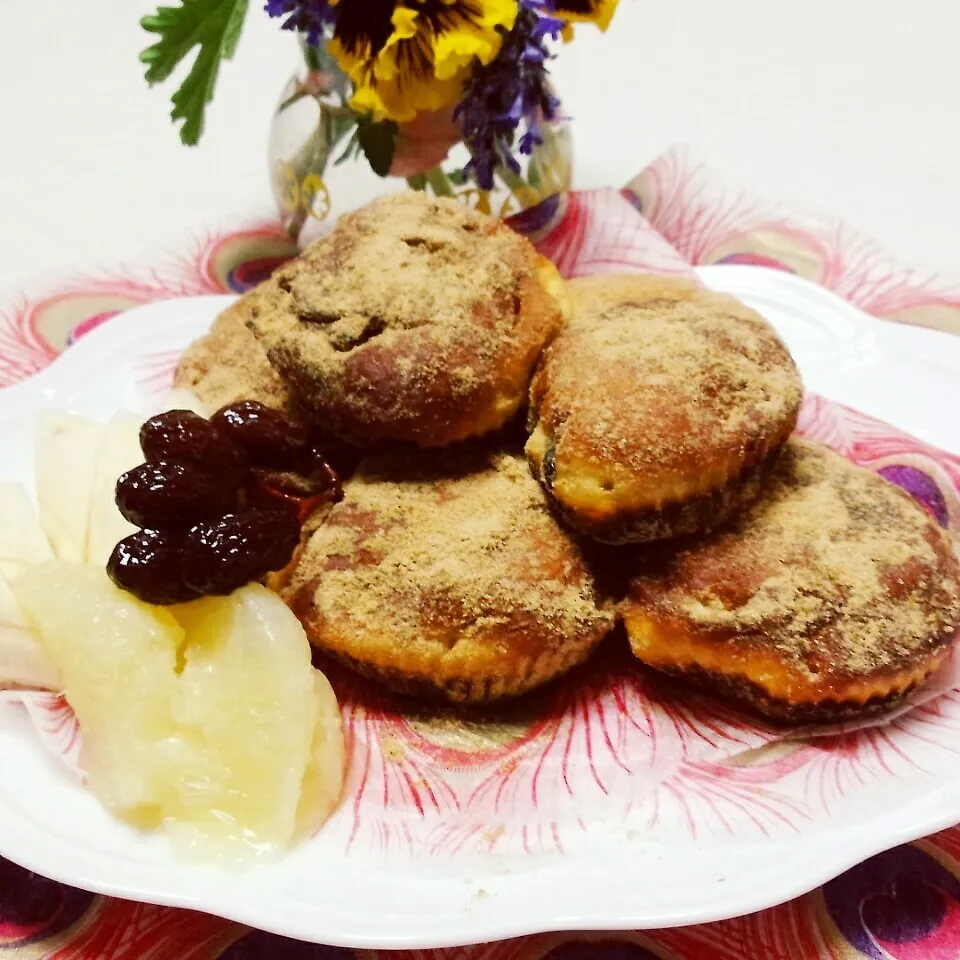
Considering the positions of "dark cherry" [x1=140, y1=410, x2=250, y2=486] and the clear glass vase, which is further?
the clear glass vase

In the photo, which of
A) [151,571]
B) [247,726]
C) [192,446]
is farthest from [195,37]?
[247,726]

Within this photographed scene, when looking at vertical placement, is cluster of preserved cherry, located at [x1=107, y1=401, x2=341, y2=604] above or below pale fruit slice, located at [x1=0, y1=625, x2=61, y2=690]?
above

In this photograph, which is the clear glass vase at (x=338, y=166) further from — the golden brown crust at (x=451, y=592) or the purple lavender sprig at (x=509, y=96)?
the golden brown crust at (x=451, y=592)

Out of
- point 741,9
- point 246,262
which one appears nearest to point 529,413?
point 246,262

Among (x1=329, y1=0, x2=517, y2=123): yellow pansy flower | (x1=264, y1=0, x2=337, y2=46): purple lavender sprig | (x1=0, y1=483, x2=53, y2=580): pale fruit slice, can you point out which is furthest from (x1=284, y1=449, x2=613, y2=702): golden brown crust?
(x1=264, y1=0, x2=337, y2=46): purple lavender sprig

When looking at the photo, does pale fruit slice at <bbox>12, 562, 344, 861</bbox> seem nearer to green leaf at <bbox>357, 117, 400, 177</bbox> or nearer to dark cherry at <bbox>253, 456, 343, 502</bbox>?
dark cherry at <bbox>253, 456, 343, 502</bbox>

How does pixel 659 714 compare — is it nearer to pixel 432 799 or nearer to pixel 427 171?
pixel 432 799
